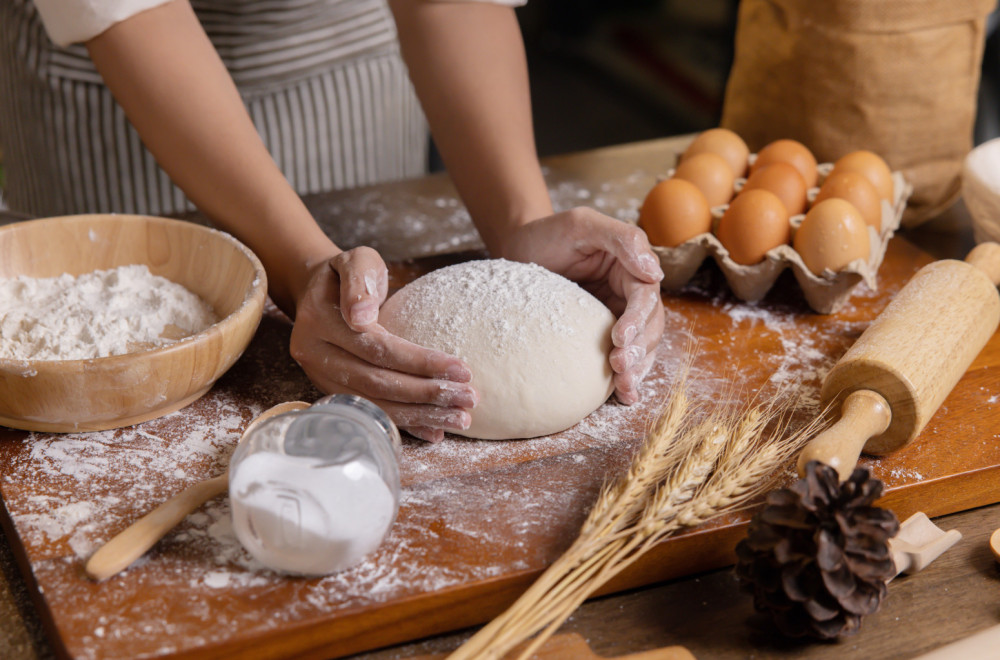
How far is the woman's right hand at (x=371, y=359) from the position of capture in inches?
42.9

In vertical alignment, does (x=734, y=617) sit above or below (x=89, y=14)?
below

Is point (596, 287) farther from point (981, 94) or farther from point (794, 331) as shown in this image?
point (981, 94)

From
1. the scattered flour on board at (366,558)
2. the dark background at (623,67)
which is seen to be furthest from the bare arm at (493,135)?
the dark background at (623,67)

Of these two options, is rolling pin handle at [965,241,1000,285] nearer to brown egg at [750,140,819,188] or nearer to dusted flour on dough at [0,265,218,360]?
brown egg at [750,140,819,188]

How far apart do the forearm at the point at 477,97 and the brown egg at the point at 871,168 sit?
0.58m

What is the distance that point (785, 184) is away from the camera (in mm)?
1541

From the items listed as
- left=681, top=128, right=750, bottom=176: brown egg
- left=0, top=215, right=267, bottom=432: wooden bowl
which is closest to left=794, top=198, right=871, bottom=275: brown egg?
left=681, top=128, right=750, bottom=176: brown egg

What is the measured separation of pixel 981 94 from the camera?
267 centimetres

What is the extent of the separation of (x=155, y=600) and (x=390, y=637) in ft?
0.80

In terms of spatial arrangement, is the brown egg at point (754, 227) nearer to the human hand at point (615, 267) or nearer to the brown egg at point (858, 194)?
the brown egg at point (858, 194)

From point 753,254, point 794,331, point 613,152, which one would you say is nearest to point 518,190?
point 753,254

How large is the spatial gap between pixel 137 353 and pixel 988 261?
1277 mm

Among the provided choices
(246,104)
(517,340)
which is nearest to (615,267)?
(517,340)

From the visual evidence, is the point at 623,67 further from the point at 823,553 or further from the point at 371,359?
the point at 823,553
